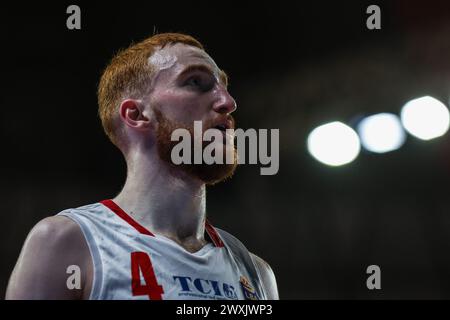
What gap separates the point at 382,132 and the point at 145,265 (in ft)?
13.1

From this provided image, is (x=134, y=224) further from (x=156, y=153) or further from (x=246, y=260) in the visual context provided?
(x=246, y=260)

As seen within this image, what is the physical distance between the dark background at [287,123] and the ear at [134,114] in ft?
8.05

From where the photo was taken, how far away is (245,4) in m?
5.21

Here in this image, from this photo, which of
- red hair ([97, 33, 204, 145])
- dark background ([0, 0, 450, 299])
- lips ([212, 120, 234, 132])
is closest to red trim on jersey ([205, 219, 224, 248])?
lips ([212, 120, 234, 132])

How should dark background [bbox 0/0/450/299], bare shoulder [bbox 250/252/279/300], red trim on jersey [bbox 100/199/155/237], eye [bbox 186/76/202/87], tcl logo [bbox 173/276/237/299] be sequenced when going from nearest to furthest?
tcl logo [bbox 173/276/237/299] → red trim on jersey [bbox 100/199/155/237] → eye [bbox 186/76/202/87] → bare shoulder [bbox 250/252/279/300] → dark background [bbox 0/0/450/299]

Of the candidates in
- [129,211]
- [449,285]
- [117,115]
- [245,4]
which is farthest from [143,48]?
[449,285]

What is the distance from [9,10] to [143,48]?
2716mm

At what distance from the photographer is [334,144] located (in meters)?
5.91

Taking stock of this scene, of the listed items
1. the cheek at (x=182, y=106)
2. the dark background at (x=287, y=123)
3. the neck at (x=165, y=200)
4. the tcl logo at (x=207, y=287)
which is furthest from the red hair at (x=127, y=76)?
the dark background at (x=287, y=123)

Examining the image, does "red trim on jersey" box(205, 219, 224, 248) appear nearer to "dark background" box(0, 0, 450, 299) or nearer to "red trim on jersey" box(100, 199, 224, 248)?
"red trim on jersey" box(100, 199, 224, 248)

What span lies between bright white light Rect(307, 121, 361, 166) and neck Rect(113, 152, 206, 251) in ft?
11.5

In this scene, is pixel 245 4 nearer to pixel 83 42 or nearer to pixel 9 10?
pixel 83 42

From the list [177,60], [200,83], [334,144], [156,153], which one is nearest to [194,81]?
[200,83]

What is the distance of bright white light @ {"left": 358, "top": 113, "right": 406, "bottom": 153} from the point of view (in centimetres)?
568
